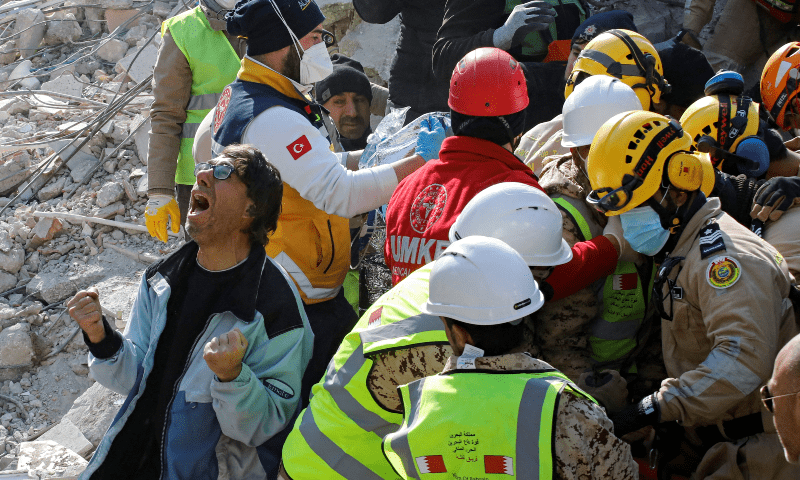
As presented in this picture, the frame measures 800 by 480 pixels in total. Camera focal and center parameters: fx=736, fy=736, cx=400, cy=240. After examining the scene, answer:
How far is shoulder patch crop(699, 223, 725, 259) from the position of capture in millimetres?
2518

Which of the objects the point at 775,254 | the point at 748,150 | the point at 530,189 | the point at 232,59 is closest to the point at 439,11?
the point at 232,59

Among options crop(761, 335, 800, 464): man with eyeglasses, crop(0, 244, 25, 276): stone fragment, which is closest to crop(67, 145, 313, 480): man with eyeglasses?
crop(761, 335, 800, 464): man with eyeglasses

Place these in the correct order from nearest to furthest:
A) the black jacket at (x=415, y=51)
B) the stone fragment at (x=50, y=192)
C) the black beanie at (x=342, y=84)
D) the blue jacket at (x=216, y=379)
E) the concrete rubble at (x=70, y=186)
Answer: the blue jacket at (x=216, y=379)
the black jacket at (x=415, y=51)
the black beanie at (x=342, y=84)
the concrete rubble at (x=70, y=186)
the stone fragment at (x=50, y=192)

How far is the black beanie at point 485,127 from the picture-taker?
296cm

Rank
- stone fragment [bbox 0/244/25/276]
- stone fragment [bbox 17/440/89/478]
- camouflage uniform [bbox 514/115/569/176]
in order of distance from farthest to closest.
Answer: stone fragment [bbox 0/244/25/276] → stone fragment [bbox 17/440/89/478] → camouflage uniform [bbox 514/115/569/176]

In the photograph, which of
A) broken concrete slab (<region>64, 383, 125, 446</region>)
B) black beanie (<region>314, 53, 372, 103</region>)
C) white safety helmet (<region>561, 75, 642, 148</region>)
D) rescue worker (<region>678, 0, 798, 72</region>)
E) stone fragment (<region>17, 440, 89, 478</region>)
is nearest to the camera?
white safety helmet (<region>561, 75, 642, 148</region>)

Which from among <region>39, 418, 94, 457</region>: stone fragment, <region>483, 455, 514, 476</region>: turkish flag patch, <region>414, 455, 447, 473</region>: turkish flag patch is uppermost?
<region>483, 455, 514, 476</region>: turkish flag patch

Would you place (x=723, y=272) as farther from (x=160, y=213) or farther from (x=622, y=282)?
(x=160, y=213)

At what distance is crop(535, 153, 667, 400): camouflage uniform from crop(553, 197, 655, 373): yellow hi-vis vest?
3 centimetres

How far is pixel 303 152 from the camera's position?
325cm

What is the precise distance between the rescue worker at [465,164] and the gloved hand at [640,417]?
0.89 metres

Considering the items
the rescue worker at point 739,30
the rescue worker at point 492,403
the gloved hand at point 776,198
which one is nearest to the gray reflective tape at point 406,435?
the rescue worker at point 492,403

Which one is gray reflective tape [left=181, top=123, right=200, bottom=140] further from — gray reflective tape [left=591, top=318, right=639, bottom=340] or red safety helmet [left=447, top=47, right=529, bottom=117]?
gray reflective tape [left=591, top=318, right=639, bottom=340]

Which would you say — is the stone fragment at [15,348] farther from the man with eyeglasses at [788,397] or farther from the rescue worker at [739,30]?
the rescue worker at [739,30]
